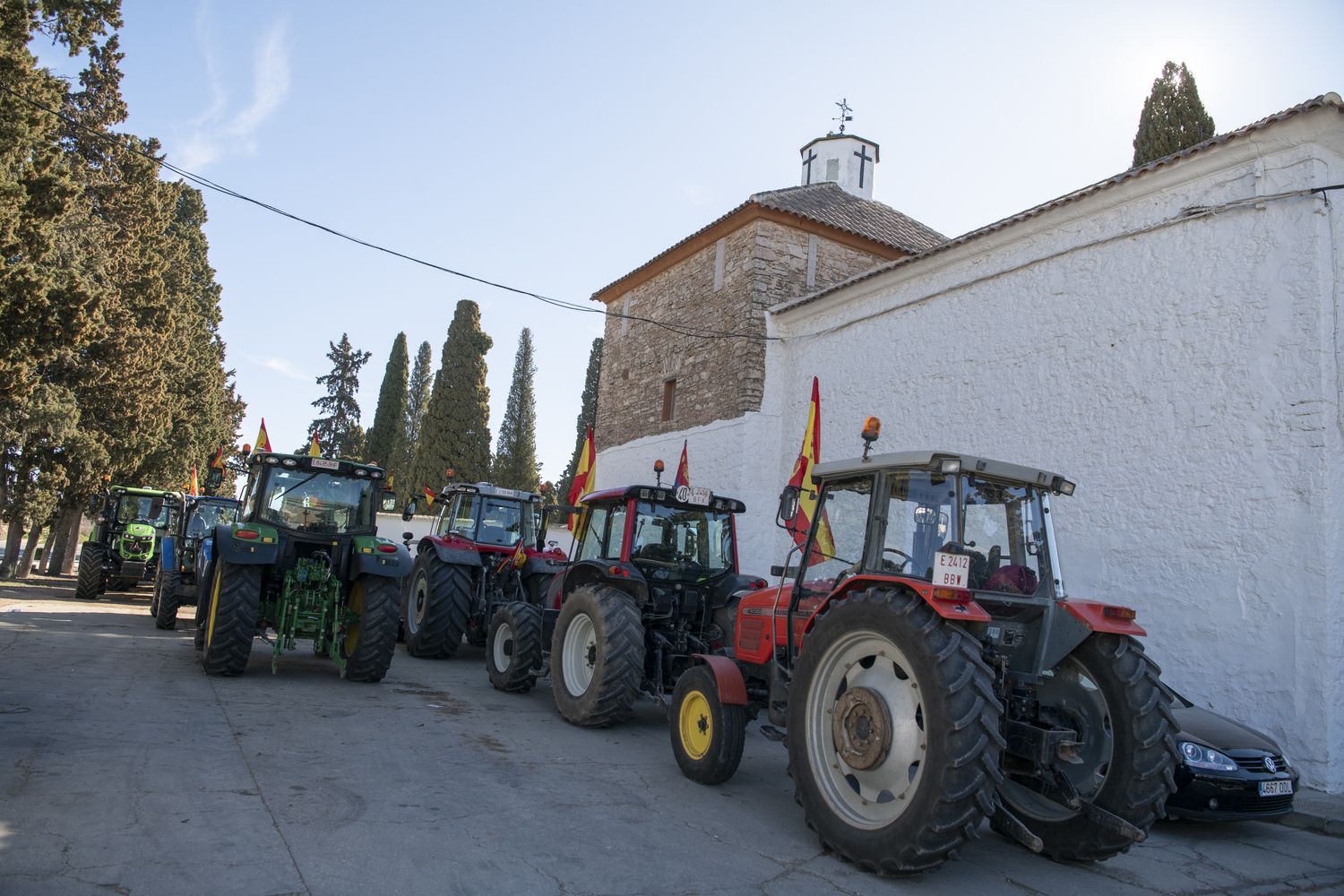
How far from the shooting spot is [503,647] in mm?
8523

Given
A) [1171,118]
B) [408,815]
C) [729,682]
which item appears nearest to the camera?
[408,815]

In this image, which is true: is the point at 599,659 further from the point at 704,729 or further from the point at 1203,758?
the point at 1203,758

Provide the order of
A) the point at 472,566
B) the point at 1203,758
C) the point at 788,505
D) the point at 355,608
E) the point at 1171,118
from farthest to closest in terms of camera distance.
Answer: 1. the point at 1171,118
2. the point at 472,566
3. the point at 355,608
4. the point at 1203,758
5. the point at 788,505

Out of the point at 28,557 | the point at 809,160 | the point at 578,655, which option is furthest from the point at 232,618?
the point at 28,557

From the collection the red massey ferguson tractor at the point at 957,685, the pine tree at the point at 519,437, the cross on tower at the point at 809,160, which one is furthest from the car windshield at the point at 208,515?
the pine tree at the point at 519,437

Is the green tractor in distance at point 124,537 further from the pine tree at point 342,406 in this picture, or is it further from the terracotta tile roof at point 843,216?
the pine tree at point 342,406

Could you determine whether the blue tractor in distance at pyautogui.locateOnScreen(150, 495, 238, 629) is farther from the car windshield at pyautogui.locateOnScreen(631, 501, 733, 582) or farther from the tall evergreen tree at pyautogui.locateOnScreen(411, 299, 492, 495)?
the tall evergreen tree at pyautogui.locateOnScreen(411, 299, 492, 495)

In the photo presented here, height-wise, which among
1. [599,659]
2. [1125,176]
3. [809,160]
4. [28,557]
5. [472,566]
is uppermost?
[809,160]

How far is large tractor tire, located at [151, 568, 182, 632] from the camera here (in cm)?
1134

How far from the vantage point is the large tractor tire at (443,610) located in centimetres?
1009

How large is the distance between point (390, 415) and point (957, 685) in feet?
126

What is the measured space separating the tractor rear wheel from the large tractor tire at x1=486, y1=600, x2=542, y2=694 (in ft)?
8.65

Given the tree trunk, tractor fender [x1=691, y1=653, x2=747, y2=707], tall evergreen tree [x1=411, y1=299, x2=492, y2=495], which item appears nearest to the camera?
tractor fender [x1=691, y1=653, x2=747, y2=707]

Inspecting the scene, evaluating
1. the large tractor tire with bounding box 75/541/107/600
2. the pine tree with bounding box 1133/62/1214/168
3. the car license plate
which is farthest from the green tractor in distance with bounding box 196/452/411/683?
the pine tree with bounding box 1133/62/1214/168
